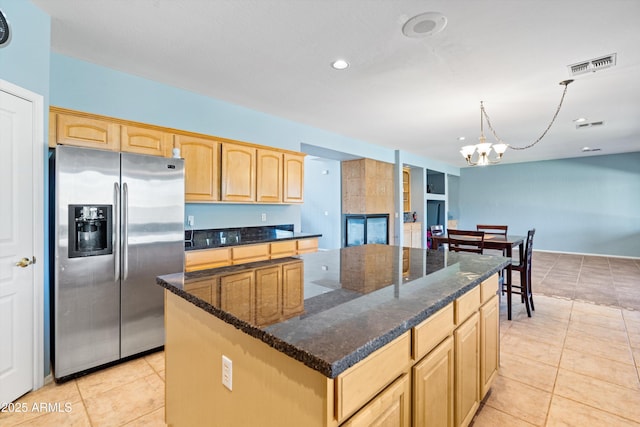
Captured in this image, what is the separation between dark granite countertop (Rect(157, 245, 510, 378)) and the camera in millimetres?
829

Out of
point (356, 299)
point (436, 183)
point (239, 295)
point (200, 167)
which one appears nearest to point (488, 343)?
point (356, 299)

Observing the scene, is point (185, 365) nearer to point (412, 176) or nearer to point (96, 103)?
point (96, 103)

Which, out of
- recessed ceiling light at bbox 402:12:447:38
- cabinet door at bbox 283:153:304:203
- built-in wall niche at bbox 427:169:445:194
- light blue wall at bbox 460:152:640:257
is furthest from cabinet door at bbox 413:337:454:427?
light blue wall at bbox 460:152:640:257

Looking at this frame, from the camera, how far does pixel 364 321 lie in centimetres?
99

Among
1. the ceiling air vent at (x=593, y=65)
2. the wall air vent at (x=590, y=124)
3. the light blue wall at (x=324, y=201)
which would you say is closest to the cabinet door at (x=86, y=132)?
the ceiling air vent at (x=593, y=65)

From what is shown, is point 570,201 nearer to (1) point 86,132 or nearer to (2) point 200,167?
(2) point 200,167

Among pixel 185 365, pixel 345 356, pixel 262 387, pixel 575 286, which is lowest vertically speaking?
pixel 575 286

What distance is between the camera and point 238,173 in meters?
3.67

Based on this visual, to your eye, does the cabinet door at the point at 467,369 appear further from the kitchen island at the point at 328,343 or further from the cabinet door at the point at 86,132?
the cabinet door at the point at 86,132

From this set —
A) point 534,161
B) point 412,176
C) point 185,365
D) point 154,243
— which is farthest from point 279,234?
point 534,161

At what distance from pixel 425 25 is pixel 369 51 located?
52 cm

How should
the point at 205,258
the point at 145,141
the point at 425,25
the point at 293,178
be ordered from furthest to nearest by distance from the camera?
the point at 293,178
the point at 205,258
the point at 145,141
the point at 425,25

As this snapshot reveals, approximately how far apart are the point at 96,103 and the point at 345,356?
334 centimetres

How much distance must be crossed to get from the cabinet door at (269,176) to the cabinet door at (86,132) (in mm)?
1573
